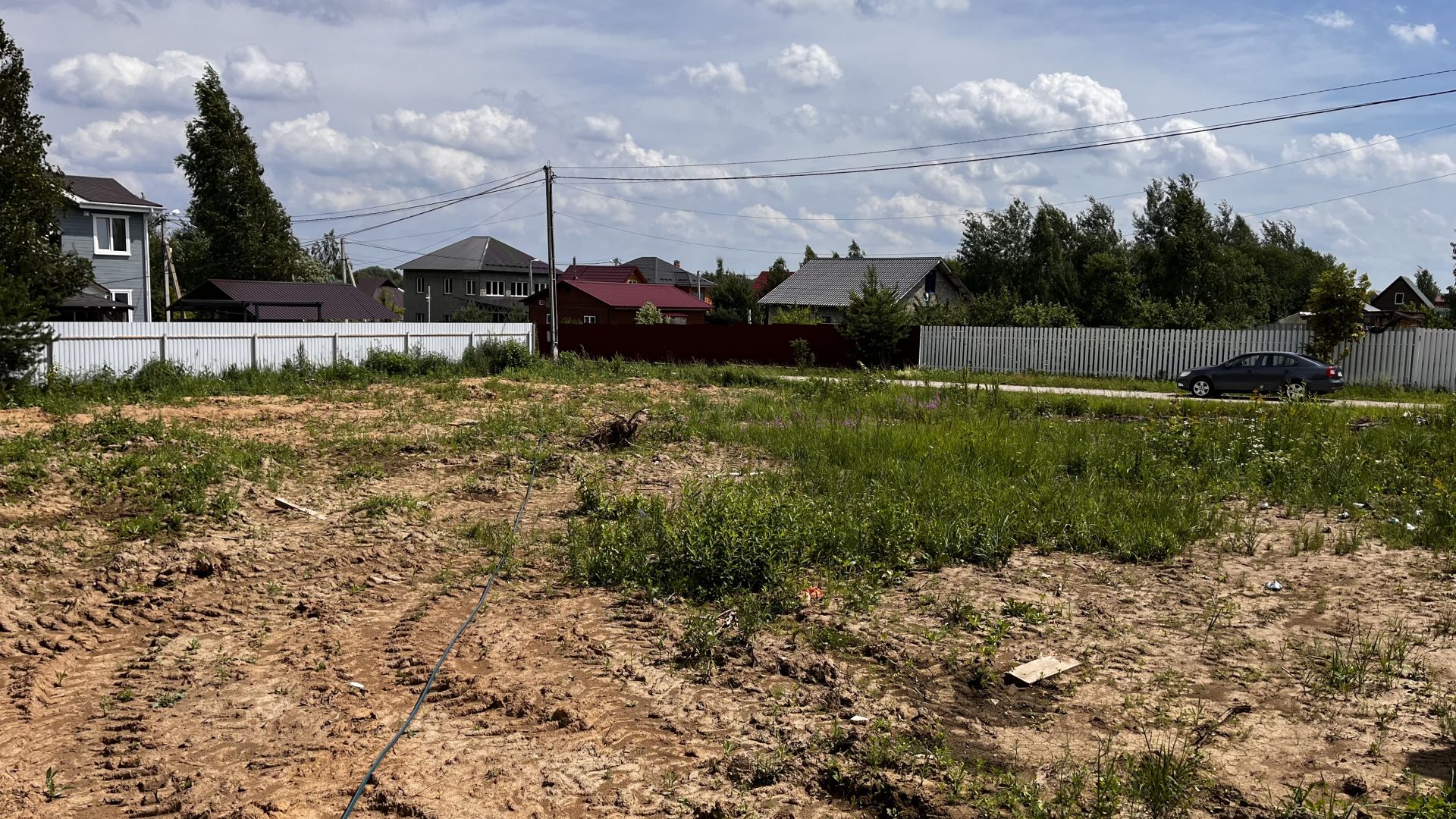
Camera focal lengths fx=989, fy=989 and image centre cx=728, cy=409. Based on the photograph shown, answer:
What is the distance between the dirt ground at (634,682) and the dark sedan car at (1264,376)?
51.7ft

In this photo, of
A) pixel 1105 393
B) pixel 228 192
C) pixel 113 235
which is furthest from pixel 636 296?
pixel 1105 393

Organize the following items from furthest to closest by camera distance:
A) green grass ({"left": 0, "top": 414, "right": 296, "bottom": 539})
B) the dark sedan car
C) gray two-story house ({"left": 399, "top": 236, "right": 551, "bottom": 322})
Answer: gray two-story house ({"left": 399, "top": 236, "right": 551, "bottom": 322}), the dark sedan car, green grass ({"left": 0, "top": 414, "right": 296, "bottom": 539})

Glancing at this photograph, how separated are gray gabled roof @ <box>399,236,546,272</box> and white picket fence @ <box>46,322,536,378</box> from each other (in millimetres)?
40002

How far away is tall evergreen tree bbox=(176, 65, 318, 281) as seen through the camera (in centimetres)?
4553

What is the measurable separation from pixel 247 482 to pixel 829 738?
8.69 meters

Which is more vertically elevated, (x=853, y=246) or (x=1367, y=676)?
(x=853, y=246)

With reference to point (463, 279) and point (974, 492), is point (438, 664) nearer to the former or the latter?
point (974, 492)

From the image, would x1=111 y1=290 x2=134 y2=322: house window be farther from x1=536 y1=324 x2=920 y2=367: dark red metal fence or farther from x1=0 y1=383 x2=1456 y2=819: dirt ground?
x1=0 y1=383 x2=1456 y2=819: dirt ground

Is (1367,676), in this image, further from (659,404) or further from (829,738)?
(659,404)

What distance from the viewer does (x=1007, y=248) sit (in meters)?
61.0

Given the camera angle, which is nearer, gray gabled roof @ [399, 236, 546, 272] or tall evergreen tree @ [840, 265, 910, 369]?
tall evergreen tree @ [840, 265, 910, 369]

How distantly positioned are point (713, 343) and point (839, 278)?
1999 centimetres

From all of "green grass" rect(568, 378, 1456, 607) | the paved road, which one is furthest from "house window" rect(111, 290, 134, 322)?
"green grass" rect(568, 378, 1456, 607)

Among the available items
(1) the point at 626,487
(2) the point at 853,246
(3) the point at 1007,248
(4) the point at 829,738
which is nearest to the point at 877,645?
(4) the point at 829,738
